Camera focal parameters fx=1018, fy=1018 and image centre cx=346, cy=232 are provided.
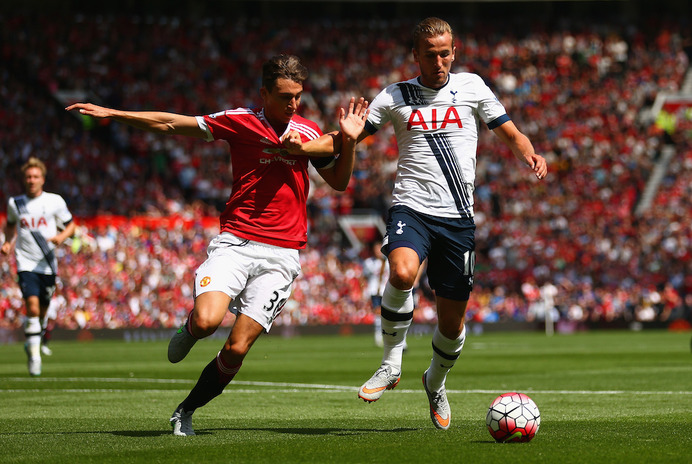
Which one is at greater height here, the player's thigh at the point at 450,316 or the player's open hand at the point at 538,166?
the player's open hand at the point at 538,166

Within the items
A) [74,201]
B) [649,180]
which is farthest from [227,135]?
[649,180]

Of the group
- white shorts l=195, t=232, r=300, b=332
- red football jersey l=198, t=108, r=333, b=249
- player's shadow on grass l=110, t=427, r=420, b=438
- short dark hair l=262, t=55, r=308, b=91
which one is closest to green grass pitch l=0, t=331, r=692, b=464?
player's shadow on grass l=110, t=427, r=420, b=438

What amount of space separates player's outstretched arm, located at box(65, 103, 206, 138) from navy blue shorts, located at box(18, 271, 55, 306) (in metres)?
7.15

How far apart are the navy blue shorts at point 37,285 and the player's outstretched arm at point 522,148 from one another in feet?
26.8

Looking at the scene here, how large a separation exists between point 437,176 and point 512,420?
6.29ft

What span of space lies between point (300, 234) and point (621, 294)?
3161cm

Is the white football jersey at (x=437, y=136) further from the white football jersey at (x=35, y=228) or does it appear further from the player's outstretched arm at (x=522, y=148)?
the white football jersey at (x=35, y=228)

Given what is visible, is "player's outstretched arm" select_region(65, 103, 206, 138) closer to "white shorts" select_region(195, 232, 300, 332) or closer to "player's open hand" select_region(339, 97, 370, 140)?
"white shorts" select_region(195, 232, 300, 332)

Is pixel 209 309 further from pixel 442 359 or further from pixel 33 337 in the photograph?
pixel 33 337

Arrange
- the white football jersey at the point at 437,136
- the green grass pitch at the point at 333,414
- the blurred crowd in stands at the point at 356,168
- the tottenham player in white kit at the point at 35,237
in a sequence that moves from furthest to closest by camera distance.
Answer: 1. the blurred crowd in stands at the point at 356,168
2. the tottenham player in white kit at the point at 35,237
3. the white football jersey at the point at 437,136
4. the green grass pitch at the point at 333,414

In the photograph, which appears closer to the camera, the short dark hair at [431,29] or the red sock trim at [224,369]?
the red sock trim at [224,369]

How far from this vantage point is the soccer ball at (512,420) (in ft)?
21.8

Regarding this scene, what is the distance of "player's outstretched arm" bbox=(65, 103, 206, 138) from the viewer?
6934mm

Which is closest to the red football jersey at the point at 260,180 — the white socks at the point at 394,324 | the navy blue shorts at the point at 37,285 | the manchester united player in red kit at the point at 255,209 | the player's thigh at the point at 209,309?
the manchester united player in red kit at the point at 255,209
